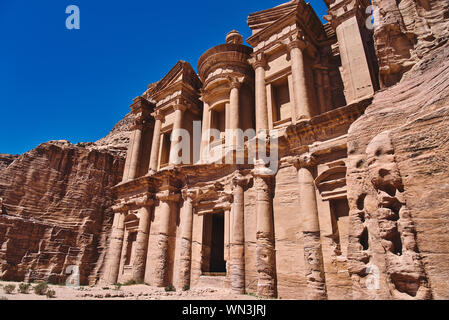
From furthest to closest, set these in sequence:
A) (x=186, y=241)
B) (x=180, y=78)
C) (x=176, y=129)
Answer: (x=180, y=78), (x=176, y=129), (x=186, y=241)

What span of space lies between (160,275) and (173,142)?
23.8 ft

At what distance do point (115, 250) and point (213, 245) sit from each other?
6123 mm

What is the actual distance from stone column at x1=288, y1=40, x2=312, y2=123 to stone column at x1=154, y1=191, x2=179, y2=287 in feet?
25.0

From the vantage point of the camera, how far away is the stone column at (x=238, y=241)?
10367 mm

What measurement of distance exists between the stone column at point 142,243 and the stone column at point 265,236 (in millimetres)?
7430

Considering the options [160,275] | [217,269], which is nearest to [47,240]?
[160,275]

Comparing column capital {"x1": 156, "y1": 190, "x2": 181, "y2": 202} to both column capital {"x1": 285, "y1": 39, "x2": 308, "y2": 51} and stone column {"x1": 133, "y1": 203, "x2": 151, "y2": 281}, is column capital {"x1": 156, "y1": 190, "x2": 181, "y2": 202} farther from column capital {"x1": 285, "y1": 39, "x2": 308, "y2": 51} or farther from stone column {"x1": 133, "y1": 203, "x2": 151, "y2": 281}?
column capital {"x1": 285, "y1": 39, "x2": 308, "y2": 51}

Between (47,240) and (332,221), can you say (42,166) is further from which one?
(332,221)

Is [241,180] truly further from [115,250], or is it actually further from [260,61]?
[115,250]

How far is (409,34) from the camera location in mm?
6566

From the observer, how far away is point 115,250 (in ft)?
54.5

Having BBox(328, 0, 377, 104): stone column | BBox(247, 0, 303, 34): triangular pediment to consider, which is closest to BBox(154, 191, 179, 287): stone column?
BBox(328, 0, 377, 104): stone column

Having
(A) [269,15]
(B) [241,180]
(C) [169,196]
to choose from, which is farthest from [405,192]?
(A) [269,15]
